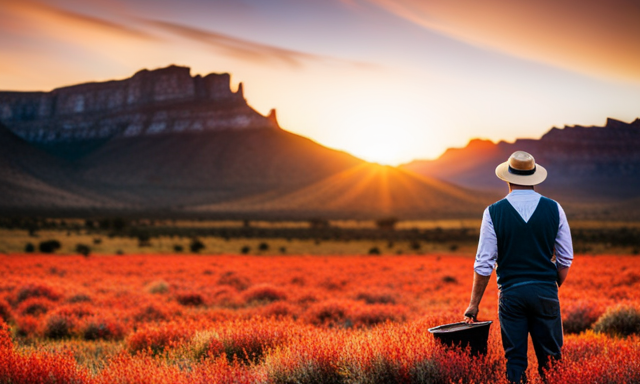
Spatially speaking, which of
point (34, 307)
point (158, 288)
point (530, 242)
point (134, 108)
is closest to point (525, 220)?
point (530, 242)

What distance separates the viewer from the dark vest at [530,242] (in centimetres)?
405

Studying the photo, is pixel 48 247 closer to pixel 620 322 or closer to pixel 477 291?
pixel 620 322

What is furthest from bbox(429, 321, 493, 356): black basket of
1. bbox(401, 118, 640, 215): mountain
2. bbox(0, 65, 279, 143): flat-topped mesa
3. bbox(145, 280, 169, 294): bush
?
bbox(0, 65, 279, 143): flat-topped mesa

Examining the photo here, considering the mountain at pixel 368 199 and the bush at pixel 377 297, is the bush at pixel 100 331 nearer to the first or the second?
the bush at pixel 377 297

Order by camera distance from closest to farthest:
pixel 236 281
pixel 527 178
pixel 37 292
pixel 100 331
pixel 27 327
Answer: pixel 527 178 → pixel 100 331 → pixel 27 327 → pixel 37 292 → pixel 236 281

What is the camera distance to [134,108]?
16875cm

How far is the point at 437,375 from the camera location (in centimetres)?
396

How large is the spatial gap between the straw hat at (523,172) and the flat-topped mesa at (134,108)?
150 metres

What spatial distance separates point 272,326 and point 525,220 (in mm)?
3800

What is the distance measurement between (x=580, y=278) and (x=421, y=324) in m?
11.4

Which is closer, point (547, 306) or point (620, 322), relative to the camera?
point (547, 306)

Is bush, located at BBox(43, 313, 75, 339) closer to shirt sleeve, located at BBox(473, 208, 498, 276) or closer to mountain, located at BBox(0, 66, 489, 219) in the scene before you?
shirt sleeve, located at BBox(473, 208, 498, 276)

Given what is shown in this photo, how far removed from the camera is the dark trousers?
4.00 meters

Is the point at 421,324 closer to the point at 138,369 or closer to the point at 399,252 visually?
the point at 138,369
